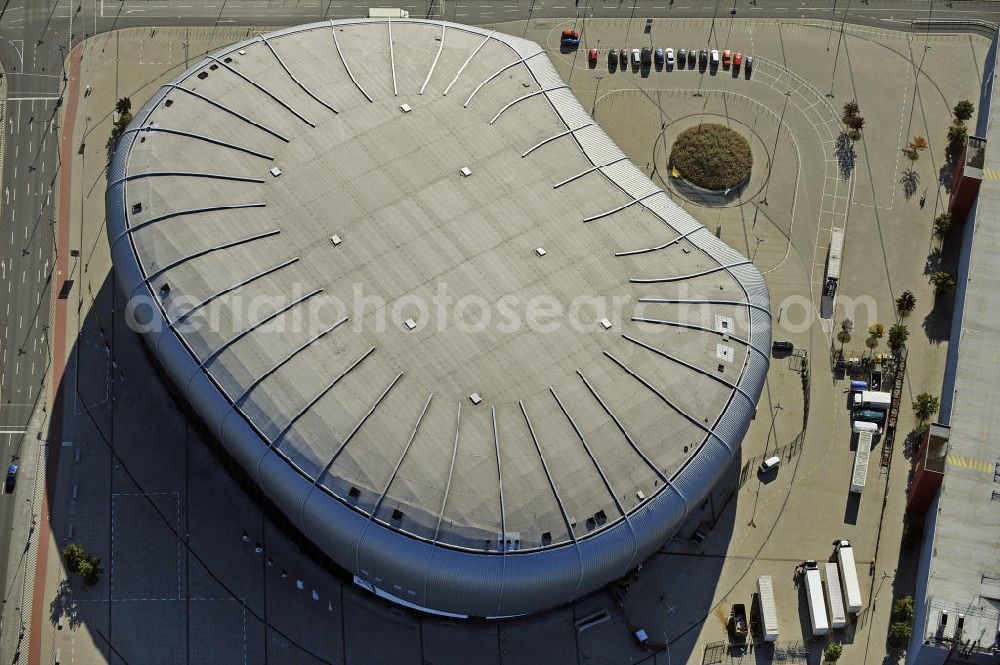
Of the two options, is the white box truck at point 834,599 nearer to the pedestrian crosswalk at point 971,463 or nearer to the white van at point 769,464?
the white van at point 769,464

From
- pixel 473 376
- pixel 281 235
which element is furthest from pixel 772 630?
pixel 281 235

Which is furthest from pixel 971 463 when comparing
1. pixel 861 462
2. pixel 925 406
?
pixel 861 462

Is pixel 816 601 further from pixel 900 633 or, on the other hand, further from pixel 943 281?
pixel 943 281

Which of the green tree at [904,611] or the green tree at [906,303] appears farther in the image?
the green tree at [906,303]

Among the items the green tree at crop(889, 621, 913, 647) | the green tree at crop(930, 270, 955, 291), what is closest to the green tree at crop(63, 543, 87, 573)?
the green tree at crop(889, 621, 913, 647)

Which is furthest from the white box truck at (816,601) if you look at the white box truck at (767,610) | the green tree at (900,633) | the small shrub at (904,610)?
the small shrub at (904,610)

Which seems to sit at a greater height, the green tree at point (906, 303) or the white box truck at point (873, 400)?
the green tree at point (906, 303)
